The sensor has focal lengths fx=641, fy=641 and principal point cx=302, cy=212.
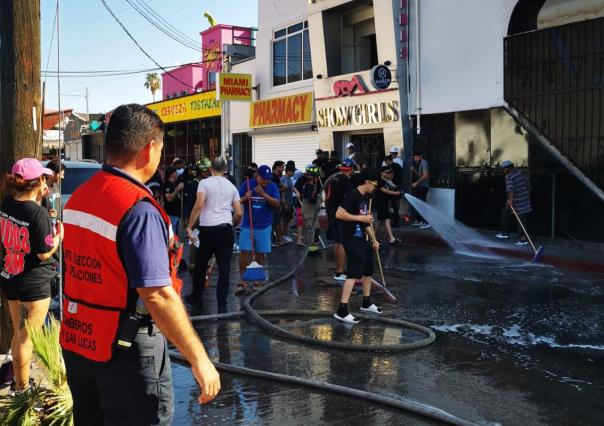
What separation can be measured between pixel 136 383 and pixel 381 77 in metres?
16.0

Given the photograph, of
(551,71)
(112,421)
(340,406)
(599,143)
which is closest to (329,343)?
(340,406)

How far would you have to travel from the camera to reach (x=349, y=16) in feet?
69.3

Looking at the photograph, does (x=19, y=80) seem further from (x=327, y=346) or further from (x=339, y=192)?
(x=339, y=192)

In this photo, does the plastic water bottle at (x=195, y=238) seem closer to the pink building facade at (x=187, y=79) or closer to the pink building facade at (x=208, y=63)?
the pink building facade at (x=208, y=63)

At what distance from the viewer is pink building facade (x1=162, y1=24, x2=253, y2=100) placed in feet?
112

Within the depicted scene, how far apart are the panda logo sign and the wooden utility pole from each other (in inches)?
521

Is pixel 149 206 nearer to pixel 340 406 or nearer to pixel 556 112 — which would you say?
pixel 340 406

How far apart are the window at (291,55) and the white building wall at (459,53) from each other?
230 inches

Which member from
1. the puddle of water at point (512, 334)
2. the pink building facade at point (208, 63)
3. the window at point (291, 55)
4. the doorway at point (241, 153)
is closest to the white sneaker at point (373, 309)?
the puddle of water at point (512, 334)

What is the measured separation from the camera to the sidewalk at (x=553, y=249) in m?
11.3

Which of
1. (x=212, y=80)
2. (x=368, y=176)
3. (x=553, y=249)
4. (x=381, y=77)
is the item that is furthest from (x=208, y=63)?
(x=368, y=176)

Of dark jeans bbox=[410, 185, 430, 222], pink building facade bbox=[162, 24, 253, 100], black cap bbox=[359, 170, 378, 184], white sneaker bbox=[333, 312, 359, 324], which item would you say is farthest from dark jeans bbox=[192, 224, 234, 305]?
pink building facade bbox=[162, 24, 253, 100]

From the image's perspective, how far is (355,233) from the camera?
24.4 ft

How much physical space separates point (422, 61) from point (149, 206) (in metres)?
15.6
